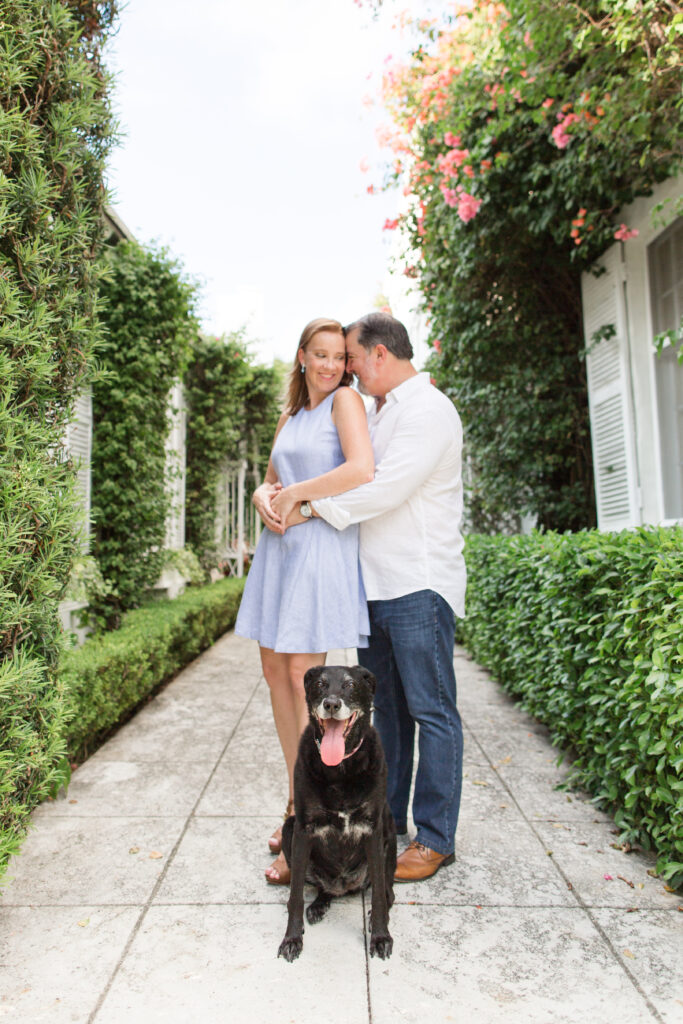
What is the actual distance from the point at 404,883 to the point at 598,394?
4458mm

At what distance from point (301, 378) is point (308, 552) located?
0.78 metres

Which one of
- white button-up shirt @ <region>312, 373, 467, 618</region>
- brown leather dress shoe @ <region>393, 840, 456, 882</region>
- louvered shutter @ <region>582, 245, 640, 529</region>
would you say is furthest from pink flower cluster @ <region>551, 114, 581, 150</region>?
brown leather dress shoe @ <region>393, 840, 456, 882</region>

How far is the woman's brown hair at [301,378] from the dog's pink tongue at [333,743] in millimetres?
1337

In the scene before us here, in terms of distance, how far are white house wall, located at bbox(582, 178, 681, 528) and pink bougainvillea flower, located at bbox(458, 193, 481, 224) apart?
117 cm

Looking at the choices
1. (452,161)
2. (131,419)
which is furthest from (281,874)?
(452,161)

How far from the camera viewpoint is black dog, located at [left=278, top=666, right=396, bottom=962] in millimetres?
2137

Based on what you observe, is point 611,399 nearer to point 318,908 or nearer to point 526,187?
point 526,187

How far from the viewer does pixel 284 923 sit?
233 centimetres

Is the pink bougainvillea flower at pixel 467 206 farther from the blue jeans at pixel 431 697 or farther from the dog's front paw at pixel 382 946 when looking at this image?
the dog's front paw at pixel 382 946

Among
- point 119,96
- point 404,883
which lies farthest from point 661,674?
point 119,96

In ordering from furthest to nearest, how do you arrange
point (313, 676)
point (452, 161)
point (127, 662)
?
point (452, 161) → point (127, 662) → point (313, 676)

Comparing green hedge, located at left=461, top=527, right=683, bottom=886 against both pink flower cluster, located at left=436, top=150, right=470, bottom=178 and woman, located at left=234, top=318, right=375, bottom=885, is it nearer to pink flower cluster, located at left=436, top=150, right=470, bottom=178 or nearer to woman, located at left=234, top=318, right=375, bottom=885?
woman, located at left=234, top=318, right=375, bottom=885

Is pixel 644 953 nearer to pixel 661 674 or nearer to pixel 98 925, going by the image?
pixel 661 674

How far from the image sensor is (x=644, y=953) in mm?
2123
